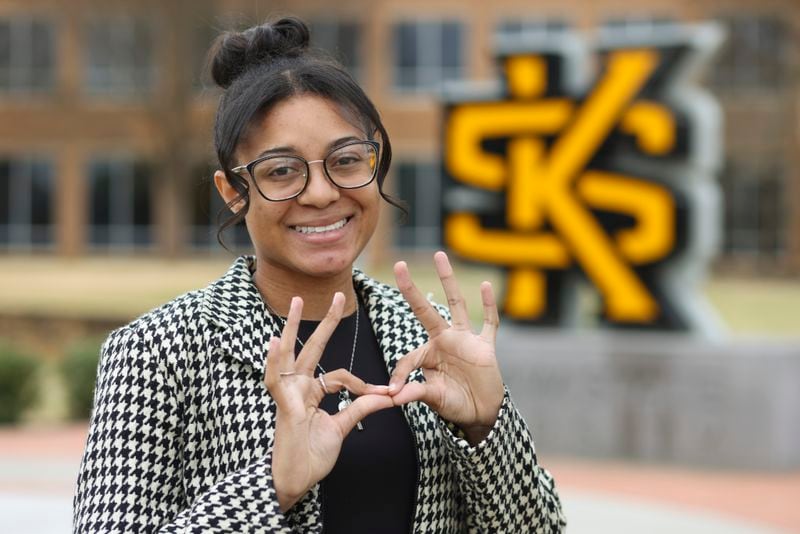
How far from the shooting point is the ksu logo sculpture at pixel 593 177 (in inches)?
437

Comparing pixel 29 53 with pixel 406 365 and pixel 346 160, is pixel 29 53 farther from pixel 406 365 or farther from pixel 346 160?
pixel 406 365

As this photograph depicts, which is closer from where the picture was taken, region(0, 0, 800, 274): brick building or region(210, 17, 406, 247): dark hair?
region(210, 17, 406, 247): dark hair

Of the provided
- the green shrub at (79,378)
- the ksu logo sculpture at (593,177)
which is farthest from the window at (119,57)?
the ksu logo sculpture at (593,177)

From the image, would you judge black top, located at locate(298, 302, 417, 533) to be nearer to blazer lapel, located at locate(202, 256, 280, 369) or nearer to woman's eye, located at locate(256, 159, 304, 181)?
blazer lapel, located at locate(202, 256, 280, 369)

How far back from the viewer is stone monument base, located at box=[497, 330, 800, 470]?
35.3 ft

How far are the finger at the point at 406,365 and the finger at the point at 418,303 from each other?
0.04 m

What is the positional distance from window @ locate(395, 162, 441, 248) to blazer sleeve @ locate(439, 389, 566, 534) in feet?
99.8

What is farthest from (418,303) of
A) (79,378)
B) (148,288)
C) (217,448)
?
(148,288)

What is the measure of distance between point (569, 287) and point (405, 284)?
9.87 metres

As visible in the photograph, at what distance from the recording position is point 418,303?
215 cm

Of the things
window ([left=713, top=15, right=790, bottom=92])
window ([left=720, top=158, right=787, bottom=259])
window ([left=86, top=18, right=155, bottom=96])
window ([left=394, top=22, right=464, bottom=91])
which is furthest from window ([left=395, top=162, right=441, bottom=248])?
window ([left=713, top=15, right=790, bottom=92])

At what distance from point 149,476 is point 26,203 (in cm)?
3375

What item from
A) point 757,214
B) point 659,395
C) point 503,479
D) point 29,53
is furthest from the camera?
point 29,53

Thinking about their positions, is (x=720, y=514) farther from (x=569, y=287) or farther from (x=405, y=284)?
(x=405, y=284)
